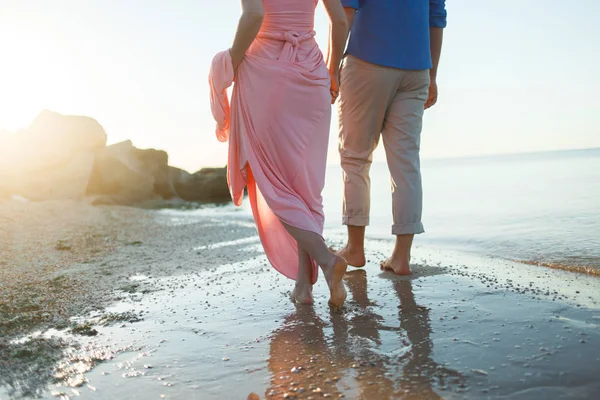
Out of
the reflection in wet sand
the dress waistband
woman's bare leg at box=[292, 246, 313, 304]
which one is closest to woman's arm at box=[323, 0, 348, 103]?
A: the dress waistband

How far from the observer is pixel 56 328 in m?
2.64

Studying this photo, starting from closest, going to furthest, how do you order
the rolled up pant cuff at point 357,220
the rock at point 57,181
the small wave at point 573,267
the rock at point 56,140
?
1. the small wave at point 573,267
2. the rolled up pant cuff at point 357,220
3. the rock at point 57,181
4. the rock at point 56,140

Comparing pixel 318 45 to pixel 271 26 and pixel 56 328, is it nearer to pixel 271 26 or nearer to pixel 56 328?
pixel 271 26

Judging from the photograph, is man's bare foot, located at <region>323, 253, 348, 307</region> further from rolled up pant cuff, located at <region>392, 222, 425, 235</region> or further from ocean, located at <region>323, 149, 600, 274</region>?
ocean, located at <region>323, 149, 600, 274</region>

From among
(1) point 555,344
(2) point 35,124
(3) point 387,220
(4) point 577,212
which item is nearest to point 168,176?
(2) point 35,124

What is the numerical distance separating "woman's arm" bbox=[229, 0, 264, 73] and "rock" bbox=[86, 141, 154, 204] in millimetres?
11573

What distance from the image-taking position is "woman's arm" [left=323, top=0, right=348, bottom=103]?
2984 mm

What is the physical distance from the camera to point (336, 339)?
2285 mm

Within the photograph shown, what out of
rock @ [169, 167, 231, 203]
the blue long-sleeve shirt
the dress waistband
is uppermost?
the blue long-sleeve shirt

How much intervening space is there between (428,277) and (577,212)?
3.56 metres

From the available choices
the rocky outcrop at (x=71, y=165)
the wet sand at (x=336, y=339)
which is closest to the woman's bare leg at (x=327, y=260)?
the wet sand at (x=336, y=339)

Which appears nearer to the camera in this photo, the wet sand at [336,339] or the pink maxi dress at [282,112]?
the wet sand at [336,339]

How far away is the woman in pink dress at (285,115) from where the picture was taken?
2885mm

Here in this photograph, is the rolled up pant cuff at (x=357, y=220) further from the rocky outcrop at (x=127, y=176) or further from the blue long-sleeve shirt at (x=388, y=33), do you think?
the rocky outcrop at (x=127, y=176)
